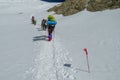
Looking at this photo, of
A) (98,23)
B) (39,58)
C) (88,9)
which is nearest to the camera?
(39,58)

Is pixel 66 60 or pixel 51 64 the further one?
pixel 66 60

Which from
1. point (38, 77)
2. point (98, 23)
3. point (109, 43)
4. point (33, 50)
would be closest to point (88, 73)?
point (38, 77)

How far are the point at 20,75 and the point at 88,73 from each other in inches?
115

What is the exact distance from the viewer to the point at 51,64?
35.3ft

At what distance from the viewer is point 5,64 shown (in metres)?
11.6

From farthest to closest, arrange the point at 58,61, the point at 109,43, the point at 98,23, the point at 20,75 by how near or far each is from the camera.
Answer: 1. the point at 98,23
2. the point at 109,43
3. the point at 58,61
4. the point at 20,75

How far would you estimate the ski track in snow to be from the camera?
9.23 metres

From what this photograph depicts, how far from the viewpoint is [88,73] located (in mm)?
9414

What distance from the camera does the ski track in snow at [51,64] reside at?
9.23 metres

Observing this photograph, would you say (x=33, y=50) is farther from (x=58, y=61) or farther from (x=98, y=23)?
(x=98, y=23)

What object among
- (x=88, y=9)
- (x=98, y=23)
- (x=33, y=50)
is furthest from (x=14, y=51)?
(x=88, y=9)

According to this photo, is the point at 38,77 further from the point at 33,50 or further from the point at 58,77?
the point at 33,50

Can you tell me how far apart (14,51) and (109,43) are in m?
5.98

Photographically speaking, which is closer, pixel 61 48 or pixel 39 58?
pixel 39 58
